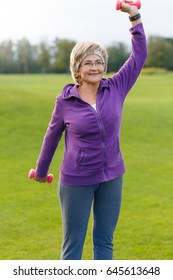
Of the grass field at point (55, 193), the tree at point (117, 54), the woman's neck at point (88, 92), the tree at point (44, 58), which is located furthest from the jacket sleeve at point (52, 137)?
the tree at point (44, 58)

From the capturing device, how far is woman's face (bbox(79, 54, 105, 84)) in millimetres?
3244

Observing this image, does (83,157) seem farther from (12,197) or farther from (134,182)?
(134,182)

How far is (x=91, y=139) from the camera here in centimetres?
326

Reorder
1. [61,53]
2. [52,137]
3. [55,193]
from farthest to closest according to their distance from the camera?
[61,53]
[55,193]
[52,137]

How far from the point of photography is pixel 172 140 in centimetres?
1322

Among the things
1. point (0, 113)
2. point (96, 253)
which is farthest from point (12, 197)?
point (0, 113)

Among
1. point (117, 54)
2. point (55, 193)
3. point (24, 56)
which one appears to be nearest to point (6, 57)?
point (24, 56)

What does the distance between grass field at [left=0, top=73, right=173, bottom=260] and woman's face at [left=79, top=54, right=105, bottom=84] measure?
2092mm

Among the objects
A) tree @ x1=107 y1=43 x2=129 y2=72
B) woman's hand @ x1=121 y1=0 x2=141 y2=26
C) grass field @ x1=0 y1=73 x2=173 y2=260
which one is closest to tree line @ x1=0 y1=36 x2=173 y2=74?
tree @ x1=107 y1=43 x2=129 y2=72

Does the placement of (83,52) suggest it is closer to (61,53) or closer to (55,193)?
(55,193)

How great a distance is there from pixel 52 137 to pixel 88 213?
1.68ft

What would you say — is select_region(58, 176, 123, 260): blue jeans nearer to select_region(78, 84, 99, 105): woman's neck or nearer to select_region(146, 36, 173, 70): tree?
select_region(78, 84, 99, 105): woman's neck

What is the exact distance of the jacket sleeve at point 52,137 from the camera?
3328mm

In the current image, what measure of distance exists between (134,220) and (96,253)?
2.71 m
